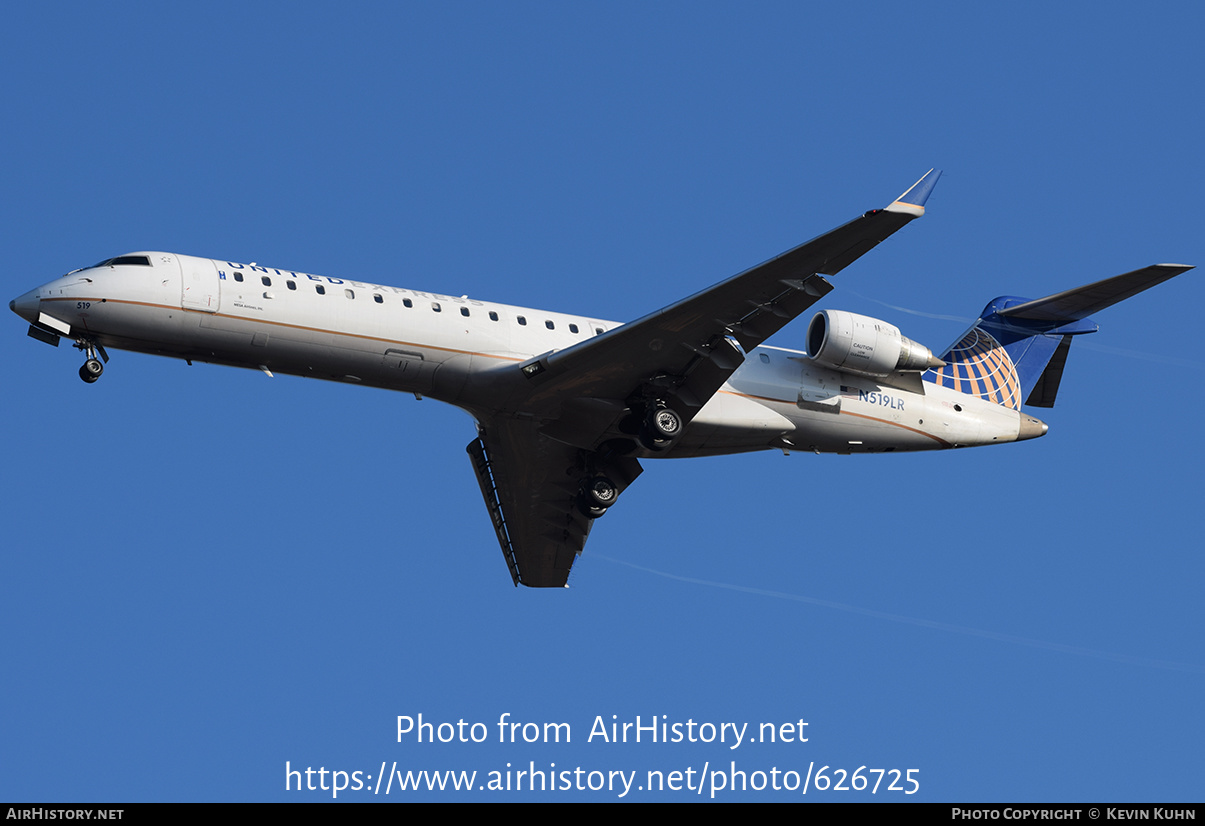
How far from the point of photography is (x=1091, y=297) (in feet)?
89.2

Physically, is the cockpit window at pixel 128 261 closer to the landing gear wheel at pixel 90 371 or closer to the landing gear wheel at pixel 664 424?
the landing gear wheel at pixel 90 371

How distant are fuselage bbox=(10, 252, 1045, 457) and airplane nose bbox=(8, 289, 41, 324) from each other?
0.02m

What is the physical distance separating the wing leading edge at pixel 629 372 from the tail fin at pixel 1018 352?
6021 mm

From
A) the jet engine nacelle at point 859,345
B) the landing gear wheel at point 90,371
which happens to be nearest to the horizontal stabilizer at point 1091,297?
the jet engine nacelle at point 859,345

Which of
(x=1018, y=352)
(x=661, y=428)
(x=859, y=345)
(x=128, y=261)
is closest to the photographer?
(x=128, y=261)

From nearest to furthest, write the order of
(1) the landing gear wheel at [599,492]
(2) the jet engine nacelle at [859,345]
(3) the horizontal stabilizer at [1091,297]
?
(3) the horizontal stabilizer at [1091,297], (2) the jet engine nacelle at [859,345], (1) the landing gear wheel at [599,492]

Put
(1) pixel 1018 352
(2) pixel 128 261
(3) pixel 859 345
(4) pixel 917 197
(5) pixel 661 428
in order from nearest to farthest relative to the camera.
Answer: (4) pixel 917 197
(2) pixel 128 261
(5) pixel 661 428
(3) pixel 859 345
(1) pixel 1018 352

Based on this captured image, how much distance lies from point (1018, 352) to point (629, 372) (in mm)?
9778

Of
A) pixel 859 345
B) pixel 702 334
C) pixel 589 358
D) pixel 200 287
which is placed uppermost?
pixel 859 345

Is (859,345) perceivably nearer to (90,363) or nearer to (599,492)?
(599,492)

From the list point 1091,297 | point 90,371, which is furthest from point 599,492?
point 1091,297

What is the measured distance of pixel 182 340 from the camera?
73.4ft

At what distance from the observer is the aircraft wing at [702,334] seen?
2148 centimetres
